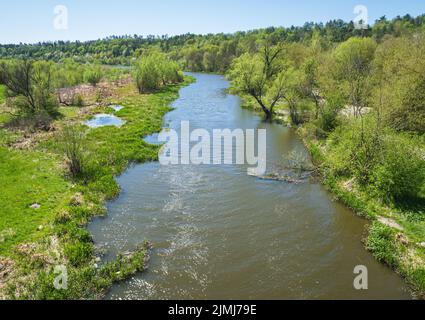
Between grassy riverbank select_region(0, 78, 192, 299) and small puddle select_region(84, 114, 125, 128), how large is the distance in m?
4.36

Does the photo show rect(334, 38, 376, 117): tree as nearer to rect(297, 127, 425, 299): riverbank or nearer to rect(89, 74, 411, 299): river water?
rect(297, 127, 425, 299): riverbank

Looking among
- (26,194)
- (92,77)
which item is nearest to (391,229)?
(26,194)

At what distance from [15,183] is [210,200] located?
15.2m

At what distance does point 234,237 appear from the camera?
21.4m

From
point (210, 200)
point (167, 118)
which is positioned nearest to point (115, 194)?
point (210, 200)

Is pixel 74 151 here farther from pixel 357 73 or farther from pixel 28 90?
pixel 357 73

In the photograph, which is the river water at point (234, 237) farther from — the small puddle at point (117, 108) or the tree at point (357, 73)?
the small puddle at point (117, 108)

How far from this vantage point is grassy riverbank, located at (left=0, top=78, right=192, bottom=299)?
1664cm

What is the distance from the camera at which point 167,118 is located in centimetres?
5475

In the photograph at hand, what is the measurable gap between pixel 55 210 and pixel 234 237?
39.7ft

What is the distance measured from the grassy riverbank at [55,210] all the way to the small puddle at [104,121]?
4.36m

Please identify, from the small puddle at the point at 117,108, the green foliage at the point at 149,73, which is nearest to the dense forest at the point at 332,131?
the small puddle at the point at 117,108

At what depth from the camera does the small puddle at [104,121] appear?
1886 inches
